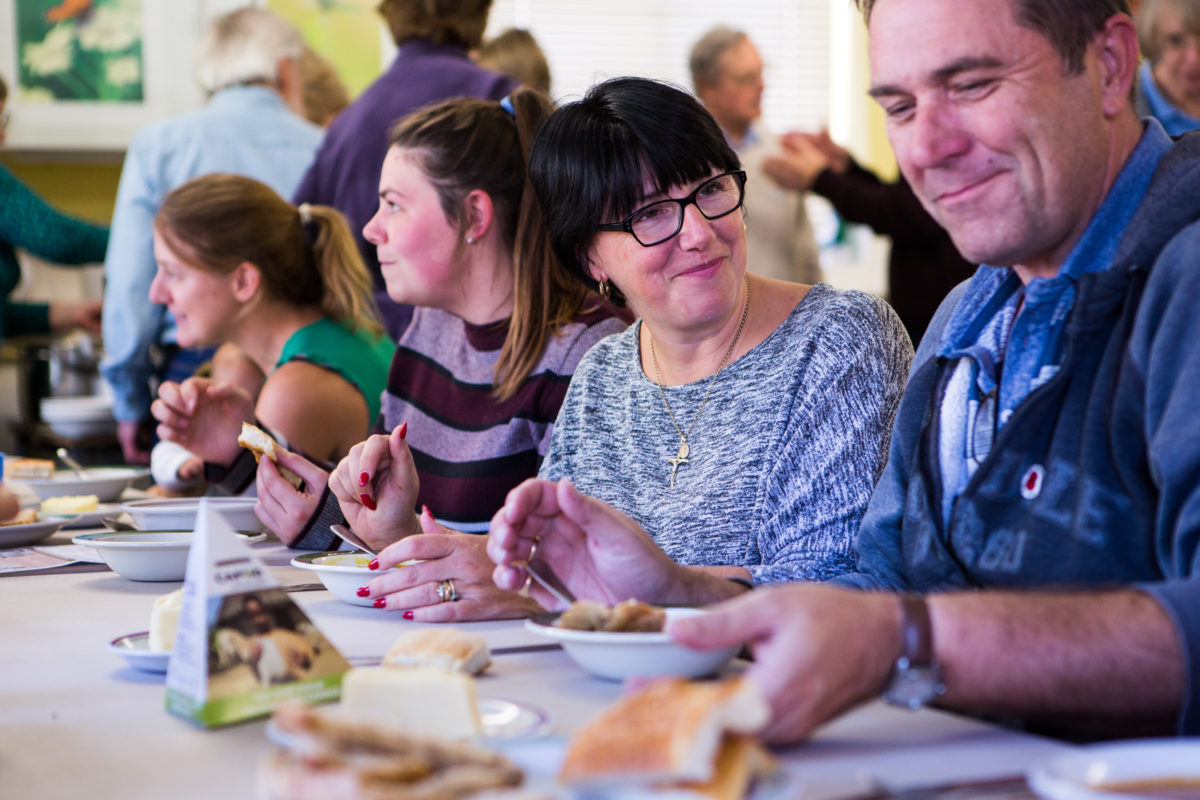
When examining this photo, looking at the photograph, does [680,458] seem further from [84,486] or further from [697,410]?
[84,486]

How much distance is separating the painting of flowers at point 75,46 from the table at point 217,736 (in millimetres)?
3820

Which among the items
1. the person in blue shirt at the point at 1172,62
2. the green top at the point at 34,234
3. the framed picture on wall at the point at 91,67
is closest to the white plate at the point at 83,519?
the green top at the point at 34,234

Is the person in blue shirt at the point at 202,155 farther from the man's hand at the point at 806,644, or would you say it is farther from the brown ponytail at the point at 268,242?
the man's hand at the point at 806,644

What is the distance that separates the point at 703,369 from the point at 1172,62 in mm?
1966

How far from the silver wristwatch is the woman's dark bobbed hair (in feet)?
2.80

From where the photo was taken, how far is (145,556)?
1434mm

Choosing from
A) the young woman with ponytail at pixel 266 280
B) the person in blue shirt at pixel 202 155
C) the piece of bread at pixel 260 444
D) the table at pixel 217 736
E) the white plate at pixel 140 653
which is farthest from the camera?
the person in blue shirt at pixel 202 155

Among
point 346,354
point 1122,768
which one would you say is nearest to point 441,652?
point 1122,768

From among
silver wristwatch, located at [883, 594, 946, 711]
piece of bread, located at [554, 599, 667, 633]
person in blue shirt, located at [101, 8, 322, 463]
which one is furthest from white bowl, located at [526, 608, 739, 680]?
person in blue shirt, located at [101, 8, 322, 463]

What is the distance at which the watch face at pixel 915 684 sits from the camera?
79 centimetres

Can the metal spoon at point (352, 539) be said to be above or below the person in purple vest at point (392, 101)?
below

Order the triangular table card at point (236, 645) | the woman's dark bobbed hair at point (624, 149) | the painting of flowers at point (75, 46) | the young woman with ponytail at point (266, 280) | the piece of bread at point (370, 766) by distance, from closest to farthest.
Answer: the piece of bread at point (370, 766) → the triangular table card at point (236, 645) → the woman's dark bobbed hair at point (624, 149) → the young woman with ponytail at point (266, 280) → the painting of flowers at point (75, 46)

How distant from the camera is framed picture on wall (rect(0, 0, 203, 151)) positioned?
448cm

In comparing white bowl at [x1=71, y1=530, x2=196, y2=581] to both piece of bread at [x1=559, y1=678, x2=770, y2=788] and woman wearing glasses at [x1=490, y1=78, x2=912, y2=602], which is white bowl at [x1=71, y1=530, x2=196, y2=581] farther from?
piece of bread at [x1=559, y1=678, x2=770, y2=788]
